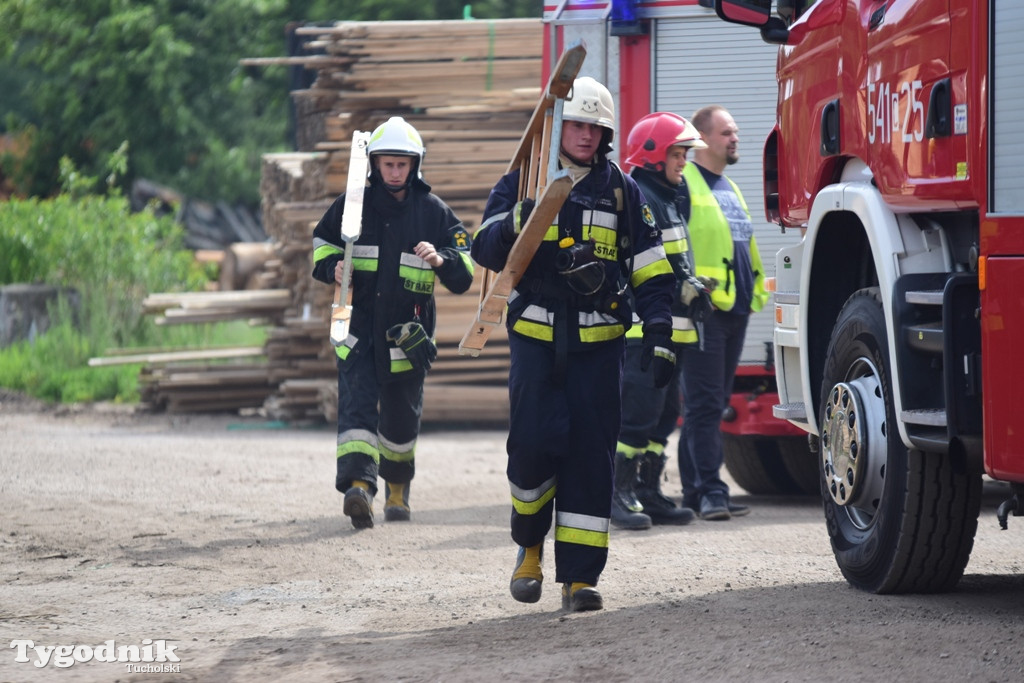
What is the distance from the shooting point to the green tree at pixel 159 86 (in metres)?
26.5

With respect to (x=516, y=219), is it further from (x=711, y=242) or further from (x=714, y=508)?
(x=714, y=508)

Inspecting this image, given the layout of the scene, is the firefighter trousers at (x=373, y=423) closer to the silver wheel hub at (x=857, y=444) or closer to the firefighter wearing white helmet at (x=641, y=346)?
the firefighter wearing white helmet at (x=641, y=346)

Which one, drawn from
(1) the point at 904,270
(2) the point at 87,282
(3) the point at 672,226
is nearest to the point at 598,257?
(1) the point at 904,270

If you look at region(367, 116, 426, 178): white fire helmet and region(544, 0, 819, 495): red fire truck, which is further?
region(544, 0, 819, 495): red fire truck

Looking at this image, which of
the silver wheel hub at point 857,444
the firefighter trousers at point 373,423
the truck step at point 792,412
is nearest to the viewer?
the silver wheel hub at point 857,444

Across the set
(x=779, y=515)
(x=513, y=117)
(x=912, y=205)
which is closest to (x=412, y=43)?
(x=513, y=117)

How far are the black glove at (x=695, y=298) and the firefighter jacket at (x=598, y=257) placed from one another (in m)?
1.92

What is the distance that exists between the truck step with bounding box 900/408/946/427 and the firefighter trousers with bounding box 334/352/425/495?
139 inches

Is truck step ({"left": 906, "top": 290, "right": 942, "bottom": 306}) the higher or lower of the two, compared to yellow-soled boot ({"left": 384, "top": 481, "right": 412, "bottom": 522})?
higher

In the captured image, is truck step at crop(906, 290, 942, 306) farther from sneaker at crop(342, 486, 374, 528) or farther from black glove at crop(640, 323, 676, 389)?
sneaker at crop(342, 486, 374, 528)

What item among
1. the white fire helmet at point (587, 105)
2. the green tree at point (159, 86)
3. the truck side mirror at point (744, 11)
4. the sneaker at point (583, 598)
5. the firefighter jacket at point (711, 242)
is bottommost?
the sneaker at point (583, 598)

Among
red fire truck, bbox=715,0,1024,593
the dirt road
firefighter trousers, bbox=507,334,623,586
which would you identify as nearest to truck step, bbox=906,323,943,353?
red fire truck, bbox=715,0,1024,593

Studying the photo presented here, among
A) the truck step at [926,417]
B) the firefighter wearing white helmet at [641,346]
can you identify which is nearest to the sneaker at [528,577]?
the truck step at [926,417]

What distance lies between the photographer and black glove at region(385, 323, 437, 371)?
27.0 feet
